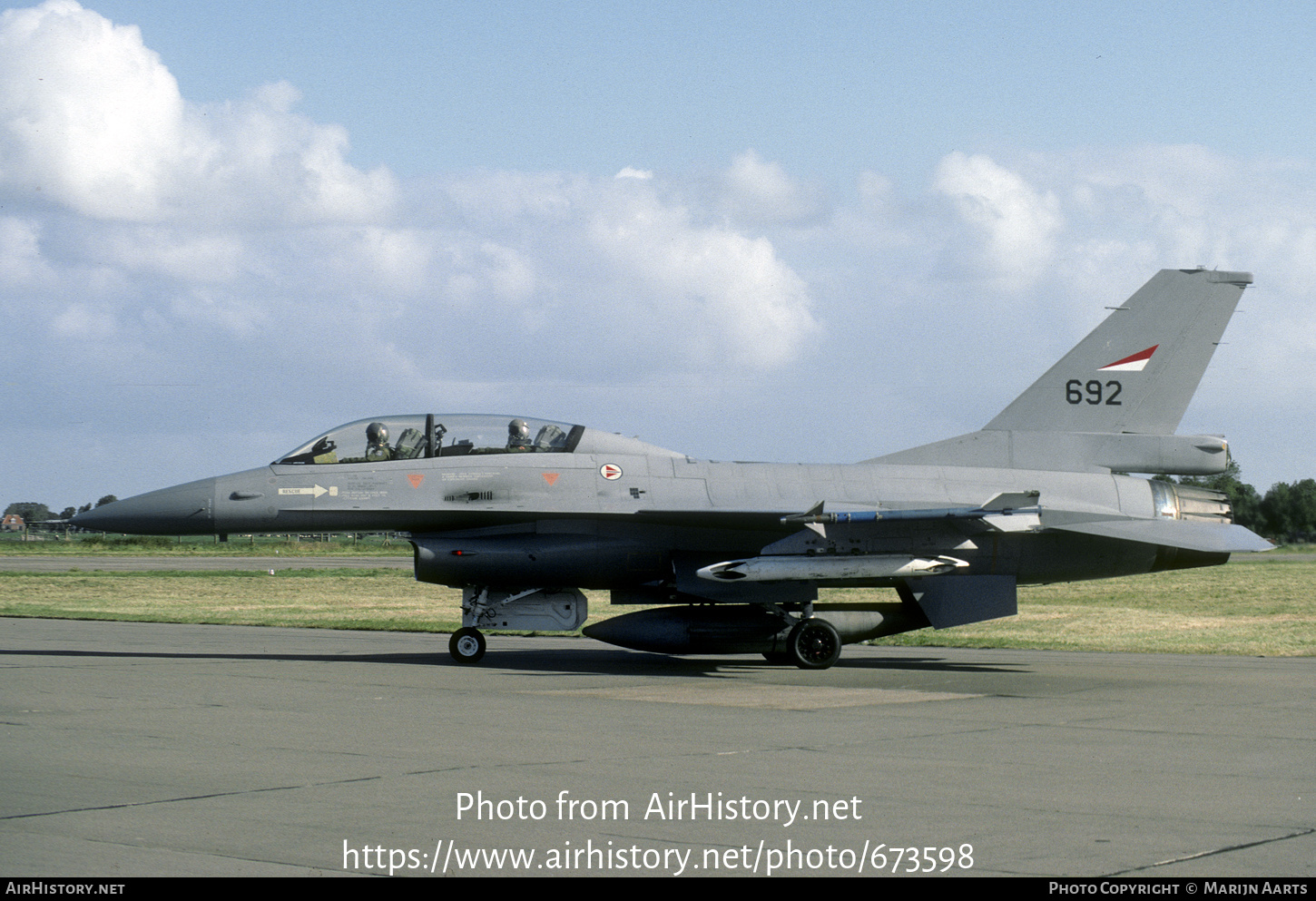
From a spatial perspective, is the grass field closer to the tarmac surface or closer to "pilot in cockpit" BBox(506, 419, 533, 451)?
the tarmac surface

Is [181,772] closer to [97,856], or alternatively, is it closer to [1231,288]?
[97,856]

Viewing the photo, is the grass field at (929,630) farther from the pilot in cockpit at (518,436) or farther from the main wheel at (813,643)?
the pilot in cockpit at (518,436)

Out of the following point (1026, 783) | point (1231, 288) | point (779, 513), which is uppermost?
point (1231, 288)

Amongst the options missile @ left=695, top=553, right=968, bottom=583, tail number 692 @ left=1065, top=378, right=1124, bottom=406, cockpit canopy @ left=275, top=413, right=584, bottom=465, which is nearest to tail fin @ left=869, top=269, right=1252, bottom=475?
tail number 692 @ left=1065, top=378, right=1124, bottom=406

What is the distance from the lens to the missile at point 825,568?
15500 mm

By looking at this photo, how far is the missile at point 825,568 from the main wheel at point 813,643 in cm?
89

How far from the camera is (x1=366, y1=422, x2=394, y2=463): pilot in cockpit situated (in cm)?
1647

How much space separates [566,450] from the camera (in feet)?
55.4

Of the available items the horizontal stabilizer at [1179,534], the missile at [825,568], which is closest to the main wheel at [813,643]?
the missile at [825,568]

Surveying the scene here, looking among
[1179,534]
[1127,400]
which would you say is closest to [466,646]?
[1179,534]
